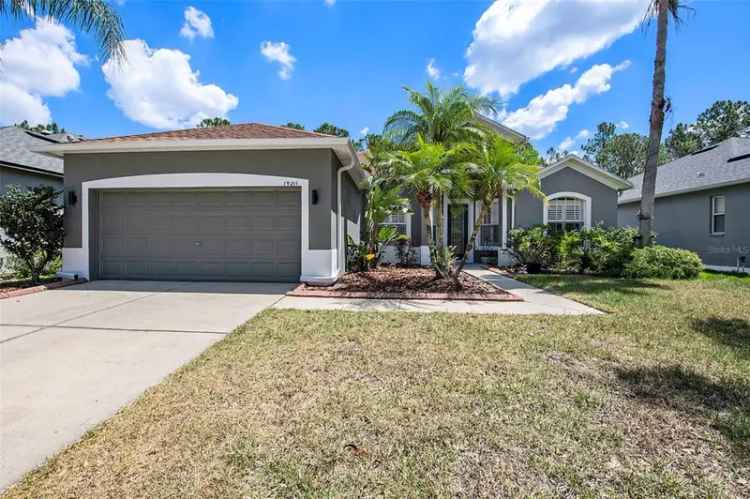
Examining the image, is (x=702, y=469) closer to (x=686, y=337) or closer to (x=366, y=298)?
(x=686, y=337)

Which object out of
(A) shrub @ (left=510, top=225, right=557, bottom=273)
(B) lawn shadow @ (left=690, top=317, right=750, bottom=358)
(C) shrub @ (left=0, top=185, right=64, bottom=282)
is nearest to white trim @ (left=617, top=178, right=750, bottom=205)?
(A) shrub @ (left=510, top=225, right=557, bottom=273)

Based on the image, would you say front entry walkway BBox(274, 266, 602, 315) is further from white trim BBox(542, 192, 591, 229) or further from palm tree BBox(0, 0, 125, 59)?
palm tree BBox(0, 0, 125, 59)

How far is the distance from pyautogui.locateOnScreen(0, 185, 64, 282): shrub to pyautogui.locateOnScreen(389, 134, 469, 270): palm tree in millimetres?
8718

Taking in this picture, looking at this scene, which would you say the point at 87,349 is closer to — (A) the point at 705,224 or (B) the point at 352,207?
(B) the point at 352,207

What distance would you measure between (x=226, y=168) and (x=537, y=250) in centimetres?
995

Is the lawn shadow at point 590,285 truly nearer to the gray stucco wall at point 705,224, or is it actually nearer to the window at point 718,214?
the gray stucco wall at point 705,224

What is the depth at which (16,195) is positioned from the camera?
8234 millimetres

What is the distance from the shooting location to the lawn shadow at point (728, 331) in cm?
445

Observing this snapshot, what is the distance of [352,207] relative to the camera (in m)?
12.4

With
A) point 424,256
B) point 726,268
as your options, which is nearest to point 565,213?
point 424,256

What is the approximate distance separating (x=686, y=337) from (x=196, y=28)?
13.5m

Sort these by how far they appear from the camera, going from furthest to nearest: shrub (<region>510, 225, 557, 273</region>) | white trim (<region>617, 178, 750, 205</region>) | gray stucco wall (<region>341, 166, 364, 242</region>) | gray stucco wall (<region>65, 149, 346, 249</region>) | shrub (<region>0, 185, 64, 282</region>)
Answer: white trim (<region>617, 178, 750, 205</region>), shrub (<region>510, 225, 557, 273</region>), gray stucco wall (<region>341, 166, 364, 242</region>), gray stucco wall (<region>65, 149, 346, 249</region>), shrub (<region>0, 185, 64, 282</region>)

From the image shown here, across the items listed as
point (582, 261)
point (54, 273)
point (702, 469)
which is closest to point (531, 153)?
point (582, 261)

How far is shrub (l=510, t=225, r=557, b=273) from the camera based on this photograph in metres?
11.6
